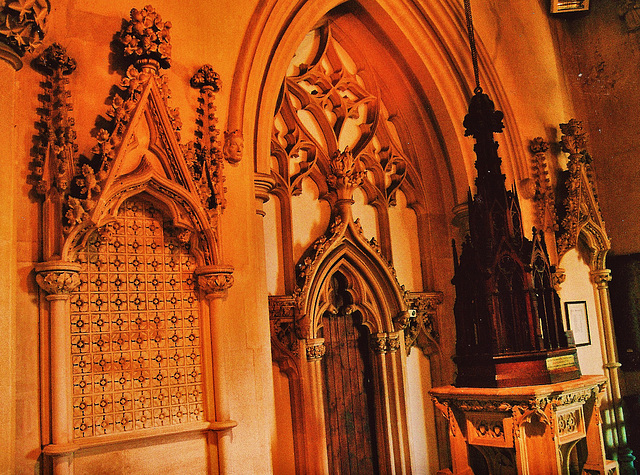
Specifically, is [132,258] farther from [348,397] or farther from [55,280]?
[348,397]

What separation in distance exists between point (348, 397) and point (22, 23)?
412 centimetres

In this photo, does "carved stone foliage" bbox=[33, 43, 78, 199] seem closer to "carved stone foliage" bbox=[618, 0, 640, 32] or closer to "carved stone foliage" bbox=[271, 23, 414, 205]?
"carved stone foliage" bbox=[271, 23, 414, 205]

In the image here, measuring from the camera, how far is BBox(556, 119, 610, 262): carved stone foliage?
6.87 meters

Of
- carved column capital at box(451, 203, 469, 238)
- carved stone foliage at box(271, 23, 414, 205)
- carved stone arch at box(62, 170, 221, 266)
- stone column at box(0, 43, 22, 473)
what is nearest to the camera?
stone column at box(0, 43, 22, 473)

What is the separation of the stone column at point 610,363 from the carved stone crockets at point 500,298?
3847 mm

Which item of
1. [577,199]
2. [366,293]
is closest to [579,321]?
[577,199]

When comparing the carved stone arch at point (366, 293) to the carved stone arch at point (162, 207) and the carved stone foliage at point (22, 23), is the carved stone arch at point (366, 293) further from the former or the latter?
the carved stone foliage at point (22, 23)

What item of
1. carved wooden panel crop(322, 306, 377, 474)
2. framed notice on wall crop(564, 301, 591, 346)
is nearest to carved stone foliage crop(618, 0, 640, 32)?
framed notice on wall crop(564, 301, 591, 346)

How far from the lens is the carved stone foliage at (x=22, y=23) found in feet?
9.94

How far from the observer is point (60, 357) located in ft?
11.0

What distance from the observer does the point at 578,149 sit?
7211 millimetres

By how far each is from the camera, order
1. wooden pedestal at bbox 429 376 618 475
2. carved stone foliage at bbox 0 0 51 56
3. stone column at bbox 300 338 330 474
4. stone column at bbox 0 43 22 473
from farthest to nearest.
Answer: stone column at bbox 300 338 330 474
wooden pedestal at bbox 429 376 618 475
carved stone foliage at bbox 0 0 51 56
stone column at bbox 0 43 22 473

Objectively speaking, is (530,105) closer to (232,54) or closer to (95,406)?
(232,54)

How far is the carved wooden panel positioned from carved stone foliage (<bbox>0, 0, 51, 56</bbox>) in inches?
140
